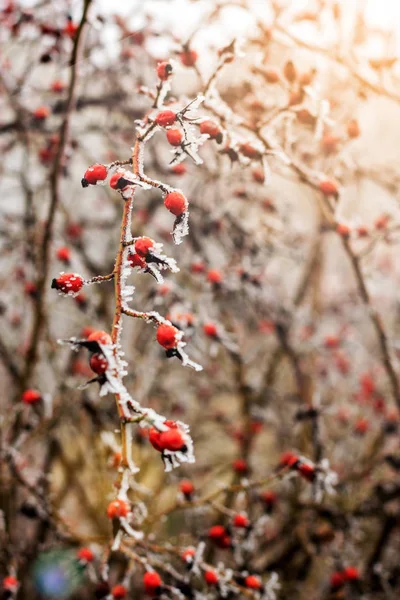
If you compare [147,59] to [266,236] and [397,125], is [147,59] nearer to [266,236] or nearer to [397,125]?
[266,236]

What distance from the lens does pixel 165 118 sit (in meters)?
1.04

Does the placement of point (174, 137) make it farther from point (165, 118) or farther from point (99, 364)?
point (99, 364)

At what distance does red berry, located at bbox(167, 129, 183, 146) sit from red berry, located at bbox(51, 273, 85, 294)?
34 cm

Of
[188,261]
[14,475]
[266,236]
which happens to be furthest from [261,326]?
[14,475]

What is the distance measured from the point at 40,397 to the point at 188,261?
5.27 ft

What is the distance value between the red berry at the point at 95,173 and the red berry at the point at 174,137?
0.51 ft

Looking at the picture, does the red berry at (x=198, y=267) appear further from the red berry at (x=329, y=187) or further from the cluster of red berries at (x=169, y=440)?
the cluster of red berries at (x=169, y=440)

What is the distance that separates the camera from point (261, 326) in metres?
5.30

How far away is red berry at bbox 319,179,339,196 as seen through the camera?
5.80ft

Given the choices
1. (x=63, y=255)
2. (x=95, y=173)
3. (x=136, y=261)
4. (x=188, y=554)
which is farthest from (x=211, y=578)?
(x=63, y=255)

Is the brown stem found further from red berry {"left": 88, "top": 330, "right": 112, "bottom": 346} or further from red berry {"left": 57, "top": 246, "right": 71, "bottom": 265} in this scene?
red berry {"left": 88, "top": 330, "right": 112, "bottom": 346}

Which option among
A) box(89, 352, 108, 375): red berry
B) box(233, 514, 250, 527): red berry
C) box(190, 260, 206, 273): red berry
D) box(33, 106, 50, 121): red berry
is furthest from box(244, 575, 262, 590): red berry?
box(33, 106, 50, 121): red berry

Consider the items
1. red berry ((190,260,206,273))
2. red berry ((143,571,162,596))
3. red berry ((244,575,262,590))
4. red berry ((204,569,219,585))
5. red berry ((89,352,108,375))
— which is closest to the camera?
red berry ((89,352,108,375))

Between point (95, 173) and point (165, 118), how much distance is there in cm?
17
